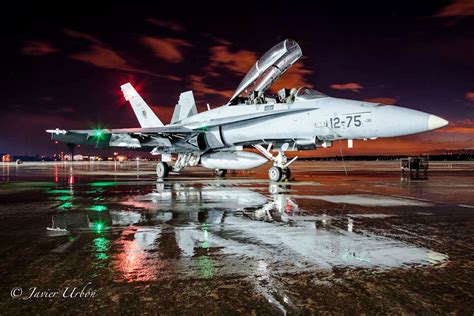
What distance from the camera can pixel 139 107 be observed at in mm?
22797

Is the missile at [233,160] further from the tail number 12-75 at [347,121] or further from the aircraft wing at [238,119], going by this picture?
the tail number 12-75 at [347,121]

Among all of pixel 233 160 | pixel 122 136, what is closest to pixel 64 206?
pixel 233 160

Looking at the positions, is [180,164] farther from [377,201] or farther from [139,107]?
[377,201]

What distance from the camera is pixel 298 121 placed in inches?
513

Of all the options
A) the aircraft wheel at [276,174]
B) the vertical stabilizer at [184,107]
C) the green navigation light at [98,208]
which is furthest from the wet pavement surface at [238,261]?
the vertical stabilizer at [184,107]

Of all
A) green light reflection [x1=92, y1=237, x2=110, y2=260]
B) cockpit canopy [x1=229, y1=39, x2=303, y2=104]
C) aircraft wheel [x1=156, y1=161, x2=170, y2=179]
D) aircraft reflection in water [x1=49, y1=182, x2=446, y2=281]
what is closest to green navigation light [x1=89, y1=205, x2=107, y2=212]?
aircraft reflection in water [x1=49, y1=182, x2=446, y2=281]

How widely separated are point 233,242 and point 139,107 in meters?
19.7

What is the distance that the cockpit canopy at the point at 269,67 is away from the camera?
44.8ft

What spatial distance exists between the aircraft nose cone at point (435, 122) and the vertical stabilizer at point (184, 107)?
1417cm

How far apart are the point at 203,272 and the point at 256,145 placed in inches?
490

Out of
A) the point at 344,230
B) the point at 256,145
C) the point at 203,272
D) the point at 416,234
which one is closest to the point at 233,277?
the point at 203,272

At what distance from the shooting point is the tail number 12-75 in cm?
1145

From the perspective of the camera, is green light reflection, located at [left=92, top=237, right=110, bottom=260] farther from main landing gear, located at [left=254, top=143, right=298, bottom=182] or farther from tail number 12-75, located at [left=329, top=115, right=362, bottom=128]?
main landing gear, located at [left=254, top=143, right=298, bottom=182]

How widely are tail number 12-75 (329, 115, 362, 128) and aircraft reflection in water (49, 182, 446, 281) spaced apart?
17.2ft
